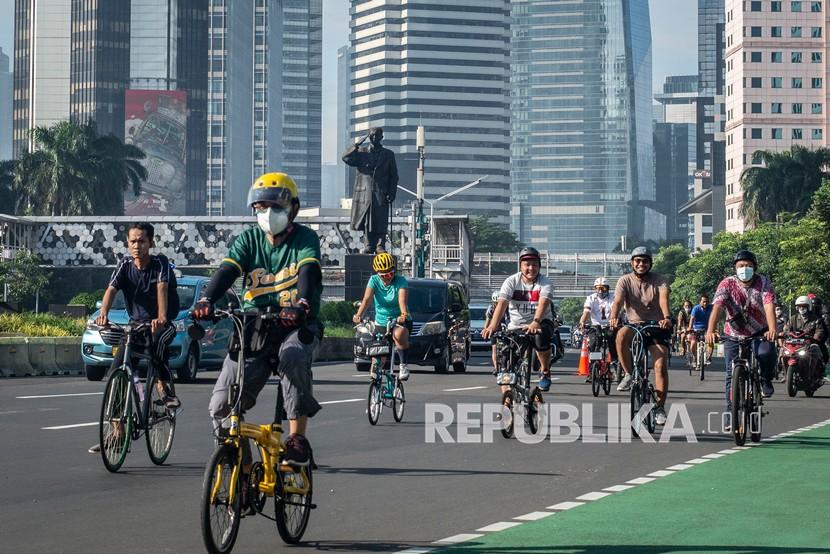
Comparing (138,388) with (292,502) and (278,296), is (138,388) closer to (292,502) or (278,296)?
(278,296)

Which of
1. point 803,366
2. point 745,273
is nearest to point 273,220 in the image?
point 745,273

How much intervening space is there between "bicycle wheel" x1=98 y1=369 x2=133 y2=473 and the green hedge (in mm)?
20503

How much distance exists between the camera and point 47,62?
185 metres

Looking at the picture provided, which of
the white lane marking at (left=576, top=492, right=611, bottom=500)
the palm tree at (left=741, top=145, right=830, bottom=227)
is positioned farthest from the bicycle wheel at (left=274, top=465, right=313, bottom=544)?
the palm tree at (left=741, top=145, right=830, bottom=227)

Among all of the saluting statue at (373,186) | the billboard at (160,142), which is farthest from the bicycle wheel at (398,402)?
the billboard at (160,142)

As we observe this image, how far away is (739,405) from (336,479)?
14.6 ft

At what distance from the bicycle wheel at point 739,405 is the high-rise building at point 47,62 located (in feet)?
574

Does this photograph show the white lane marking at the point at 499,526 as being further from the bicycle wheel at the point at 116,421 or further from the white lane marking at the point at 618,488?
the bicycle wheel at the point at 116,421

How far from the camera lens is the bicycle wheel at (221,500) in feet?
21.9

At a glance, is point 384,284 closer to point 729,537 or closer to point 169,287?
point 169,287

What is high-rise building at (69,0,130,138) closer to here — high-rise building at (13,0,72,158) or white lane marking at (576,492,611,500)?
high-rise building at (13,0,72,158)

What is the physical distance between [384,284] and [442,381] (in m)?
A: 10.6

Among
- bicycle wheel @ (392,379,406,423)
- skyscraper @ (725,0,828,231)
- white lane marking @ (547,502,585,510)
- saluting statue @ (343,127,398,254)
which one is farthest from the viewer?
skyscraper @ (725,0,828,231)

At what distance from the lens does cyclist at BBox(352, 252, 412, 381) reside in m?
15.5
